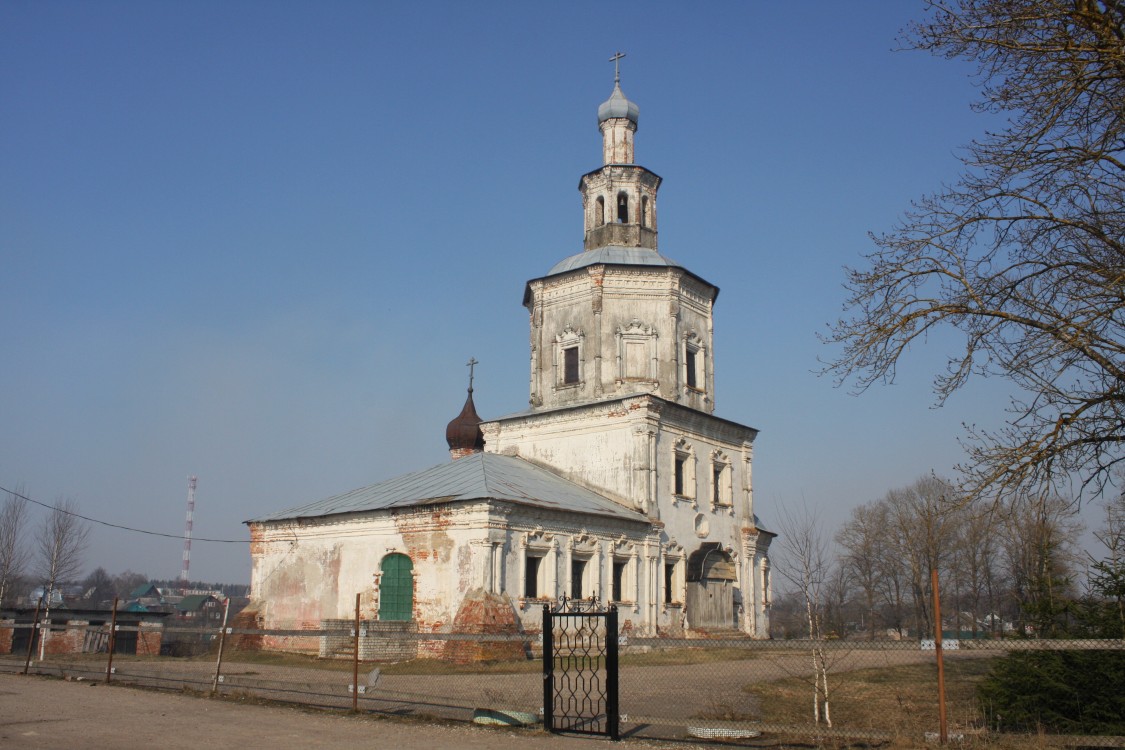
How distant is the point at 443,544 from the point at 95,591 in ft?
427

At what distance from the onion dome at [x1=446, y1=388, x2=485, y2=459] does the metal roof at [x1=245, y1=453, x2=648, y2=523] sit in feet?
29.0

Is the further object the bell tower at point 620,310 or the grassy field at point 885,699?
the bell tower at point 620,310

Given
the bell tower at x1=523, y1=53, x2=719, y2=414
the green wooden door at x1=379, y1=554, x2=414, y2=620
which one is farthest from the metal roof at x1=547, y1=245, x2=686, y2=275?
the green wooden door at x1=379, y1=554, x2=414, y2=620

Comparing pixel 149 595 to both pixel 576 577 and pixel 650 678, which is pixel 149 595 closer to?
pixel 576 577

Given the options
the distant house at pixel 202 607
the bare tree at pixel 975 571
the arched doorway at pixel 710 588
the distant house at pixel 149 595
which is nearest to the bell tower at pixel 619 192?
the arched doorway at pixel 710 588

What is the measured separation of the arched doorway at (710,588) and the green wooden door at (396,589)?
9.24 m

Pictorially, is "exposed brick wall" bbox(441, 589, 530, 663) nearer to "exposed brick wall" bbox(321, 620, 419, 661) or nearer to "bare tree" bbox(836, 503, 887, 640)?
"exposed brick wall" bbox(321, 620, 419, 661)

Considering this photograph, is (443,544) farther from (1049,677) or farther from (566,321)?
(1049,677)

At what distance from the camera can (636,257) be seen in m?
30.6

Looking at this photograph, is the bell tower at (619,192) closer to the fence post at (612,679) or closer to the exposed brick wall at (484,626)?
the exposed brick wall at (484,626)

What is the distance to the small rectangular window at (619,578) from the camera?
25.8 meters

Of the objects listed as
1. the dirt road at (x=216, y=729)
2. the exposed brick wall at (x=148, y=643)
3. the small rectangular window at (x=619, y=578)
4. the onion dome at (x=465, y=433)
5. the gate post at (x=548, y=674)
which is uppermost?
the onion dome at (x=465, y=433)

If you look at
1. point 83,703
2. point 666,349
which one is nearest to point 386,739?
point 83,703

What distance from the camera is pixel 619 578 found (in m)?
26.1
